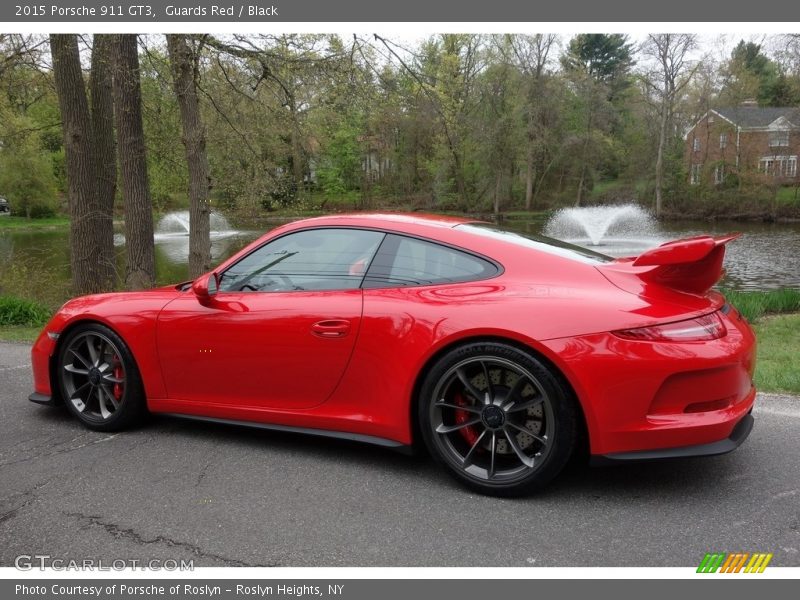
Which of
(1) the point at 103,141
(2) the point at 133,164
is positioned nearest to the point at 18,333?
(2) the point at 133,164

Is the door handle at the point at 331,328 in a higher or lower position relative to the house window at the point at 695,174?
lower

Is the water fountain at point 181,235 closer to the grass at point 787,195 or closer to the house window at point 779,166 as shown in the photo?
the grass at point 787,195

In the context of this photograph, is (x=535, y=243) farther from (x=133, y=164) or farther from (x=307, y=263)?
(x=133, y=164)

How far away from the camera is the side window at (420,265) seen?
311 cm

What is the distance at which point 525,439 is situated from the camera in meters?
2.92

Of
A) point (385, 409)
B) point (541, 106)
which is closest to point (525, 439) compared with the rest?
point (385, 409)

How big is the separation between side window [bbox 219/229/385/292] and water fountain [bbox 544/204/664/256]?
18.0m

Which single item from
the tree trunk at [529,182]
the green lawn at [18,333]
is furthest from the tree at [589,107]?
the green lawn at [18,333]

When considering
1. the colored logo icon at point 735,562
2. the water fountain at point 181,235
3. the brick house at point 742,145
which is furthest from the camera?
the brick house at point 742,145

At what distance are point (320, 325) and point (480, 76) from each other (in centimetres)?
3752

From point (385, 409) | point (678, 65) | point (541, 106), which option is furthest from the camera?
point (541, 106)

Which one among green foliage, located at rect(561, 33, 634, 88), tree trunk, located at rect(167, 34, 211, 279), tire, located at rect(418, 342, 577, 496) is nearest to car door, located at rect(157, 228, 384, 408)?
tire, located at rect(418, 342, 577, 496)

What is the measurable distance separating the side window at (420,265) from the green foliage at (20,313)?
28.3 ft

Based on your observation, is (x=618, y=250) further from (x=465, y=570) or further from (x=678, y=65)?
(x=678, y=65)
